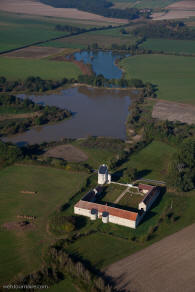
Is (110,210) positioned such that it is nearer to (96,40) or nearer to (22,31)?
(96,40)

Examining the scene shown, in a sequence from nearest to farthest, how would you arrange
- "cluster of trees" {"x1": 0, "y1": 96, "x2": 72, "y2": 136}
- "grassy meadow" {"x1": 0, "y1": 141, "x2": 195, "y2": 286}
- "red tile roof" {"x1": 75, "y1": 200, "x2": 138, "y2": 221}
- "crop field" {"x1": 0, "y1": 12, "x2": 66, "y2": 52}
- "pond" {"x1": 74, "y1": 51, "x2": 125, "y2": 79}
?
"grassy meadow" {"x1": 0, "y1": 141, "x2": 195, "y2": 286}, "red tile roof" {"x1": 75, "y1": 200, "x2": 138, "y2": 221}, "cluster of trees" {"x1": 0, "y1": 96, "x2": 72, "y2": 136}, "pond" {"x1": 74, "y1": 51, "x2": 125, "y2": 79}, "crop field" {"x1": 0, "y1": 12, "x2": 66, "y2": 52}

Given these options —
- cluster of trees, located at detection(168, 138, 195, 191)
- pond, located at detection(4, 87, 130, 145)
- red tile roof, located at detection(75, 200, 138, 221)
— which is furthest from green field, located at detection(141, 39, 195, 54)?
red tile roof, located at detection(75, 200, 138, 221)

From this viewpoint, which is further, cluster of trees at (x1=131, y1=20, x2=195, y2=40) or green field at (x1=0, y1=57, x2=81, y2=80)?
cluster of trees at (x1=131, y1=20, x2=195, y2=40)

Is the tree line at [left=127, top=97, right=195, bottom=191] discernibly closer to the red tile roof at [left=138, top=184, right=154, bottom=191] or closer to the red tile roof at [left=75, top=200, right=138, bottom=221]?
the red tile roof at [left=138, top=184, right=154, bottom=191]

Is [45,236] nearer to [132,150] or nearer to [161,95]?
[132,150]

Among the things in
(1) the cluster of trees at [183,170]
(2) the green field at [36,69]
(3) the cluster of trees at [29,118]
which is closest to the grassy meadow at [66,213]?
(1) the cluster of trees at [183,170]

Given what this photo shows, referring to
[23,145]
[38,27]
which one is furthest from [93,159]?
[38,27]

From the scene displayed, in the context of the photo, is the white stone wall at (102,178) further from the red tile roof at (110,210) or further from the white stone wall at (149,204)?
the white stone wall at (149,204)
